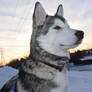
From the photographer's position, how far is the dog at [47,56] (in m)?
3.66

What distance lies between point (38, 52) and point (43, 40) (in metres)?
0.22

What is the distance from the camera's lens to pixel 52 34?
156 inches

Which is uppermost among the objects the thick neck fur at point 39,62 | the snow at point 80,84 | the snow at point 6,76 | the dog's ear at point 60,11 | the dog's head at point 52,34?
the dog's ear at point 60,11

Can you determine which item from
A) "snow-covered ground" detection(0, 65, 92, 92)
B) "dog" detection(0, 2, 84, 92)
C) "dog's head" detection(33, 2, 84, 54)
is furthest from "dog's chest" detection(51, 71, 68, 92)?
"snow-covered ground" detection(0, 65, 92, 92)

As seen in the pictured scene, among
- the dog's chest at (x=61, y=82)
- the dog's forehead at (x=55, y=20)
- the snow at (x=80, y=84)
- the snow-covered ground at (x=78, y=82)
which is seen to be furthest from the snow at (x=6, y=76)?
the dog's chest at (x=61, y=82)

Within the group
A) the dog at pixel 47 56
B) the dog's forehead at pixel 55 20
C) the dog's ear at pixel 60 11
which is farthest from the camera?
the dog's ear at pixel 60 11

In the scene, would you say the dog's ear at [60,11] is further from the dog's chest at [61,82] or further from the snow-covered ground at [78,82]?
the snow-covered ground at [78,82]

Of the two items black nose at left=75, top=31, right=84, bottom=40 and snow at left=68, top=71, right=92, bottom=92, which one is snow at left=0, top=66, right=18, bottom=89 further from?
black nose at left=75, top=31, right=84, bottom=40

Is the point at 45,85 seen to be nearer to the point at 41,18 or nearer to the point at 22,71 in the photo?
the point at 22,71

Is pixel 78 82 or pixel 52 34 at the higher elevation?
pixel 52 34

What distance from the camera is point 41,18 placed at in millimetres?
4082

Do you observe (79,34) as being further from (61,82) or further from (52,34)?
(61,82)

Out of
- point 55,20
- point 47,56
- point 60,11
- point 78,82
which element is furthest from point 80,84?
point 47,56

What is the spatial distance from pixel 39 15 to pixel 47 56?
77 cm
